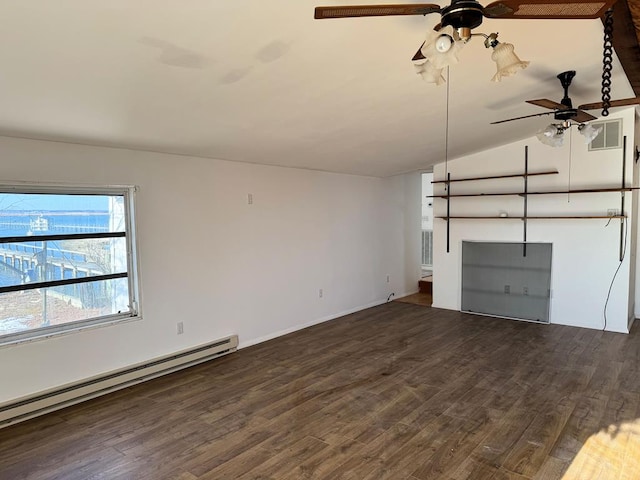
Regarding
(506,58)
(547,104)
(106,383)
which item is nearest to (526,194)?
(547,104)

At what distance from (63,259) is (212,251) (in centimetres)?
143

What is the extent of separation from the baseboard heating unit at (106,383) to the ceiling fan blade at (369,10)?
345 cm

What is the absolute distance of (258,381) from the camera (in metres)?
3.78

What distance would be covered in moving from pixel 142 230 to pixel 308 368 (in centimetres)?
215

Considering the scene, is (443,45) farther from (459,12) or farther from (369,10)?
(369,10)

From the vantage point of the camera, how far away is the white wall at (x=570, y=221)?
5.11m

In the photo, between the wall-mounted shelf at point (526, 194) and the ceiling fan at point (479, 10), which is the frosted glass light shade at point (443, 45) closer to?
the ceiling fan at point (479, 10)

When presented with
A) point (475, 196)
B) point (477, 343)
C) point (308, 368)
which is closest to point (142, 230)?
point (308, 368)

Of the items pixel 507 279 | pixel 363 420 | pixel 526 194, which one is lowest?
pixel 363 420

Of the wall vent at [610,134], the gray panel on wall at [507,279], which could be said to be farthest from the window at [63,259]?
the wall vent at [610,134]

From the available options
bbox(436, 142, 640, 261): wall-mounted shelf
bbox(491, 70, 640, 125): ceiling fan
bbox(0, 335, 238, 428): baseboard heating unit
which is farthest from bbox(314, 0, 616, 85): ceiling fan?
bbox(436, 142, 640, 261): wall-mounted shelf

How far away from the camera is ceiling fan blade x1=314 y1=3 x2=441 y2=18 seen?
4.94ft

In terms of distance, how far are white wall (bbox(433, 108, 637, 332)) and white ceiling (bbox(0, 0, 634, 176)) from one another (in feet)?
4.04

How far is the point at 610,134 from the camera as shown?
5.04 metres
